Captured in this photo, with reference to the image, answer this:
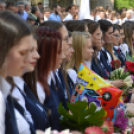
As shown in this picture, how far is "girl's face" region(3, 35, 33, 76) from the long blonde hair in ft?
4.36

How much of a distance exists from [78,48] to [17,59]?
1541 mm

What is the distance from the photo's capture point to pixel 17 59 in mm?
1546

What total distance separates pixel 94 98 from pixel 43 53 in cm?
59

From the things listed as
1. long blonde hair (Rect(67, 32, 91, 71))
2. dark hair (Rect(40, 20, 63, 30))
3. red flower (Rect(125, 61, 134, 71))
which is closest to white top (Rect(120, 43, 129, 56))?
red flower (Rect(125, 61, 134, 71))

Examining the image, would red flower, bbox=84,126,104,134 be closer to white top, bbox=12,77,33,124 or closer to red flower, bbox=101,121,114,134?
red flower, bbox=101,121,114,134


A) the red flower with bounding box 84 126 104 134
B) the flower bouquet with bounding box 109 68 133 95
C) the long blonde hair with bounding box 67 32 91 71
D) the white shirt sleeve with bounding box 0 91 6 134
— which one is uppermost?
the long blonde hair with bounding box 67 32 91 71

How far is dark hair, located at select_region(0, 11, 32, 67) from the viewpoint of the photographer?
1507 mm

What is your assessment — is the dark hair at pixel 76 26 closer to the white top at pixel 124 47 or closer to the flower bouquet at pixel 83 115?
the white top at pixel 124 47

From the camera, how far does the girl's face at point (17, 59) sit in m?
1.53

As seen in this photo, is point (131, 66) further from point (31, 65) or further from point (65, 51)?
point (31, 65)

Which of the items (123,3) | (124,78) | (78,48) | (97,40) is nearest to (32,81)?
(78,48)

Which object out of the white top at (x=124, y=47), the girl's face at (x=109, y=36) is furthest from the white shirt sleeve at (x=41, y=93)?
the white top at (x=124, y=47)

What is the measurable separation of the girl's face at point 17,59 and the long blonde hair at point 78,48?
1330 mm

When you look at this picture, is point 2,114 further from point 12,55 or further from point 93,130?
point 93,130
